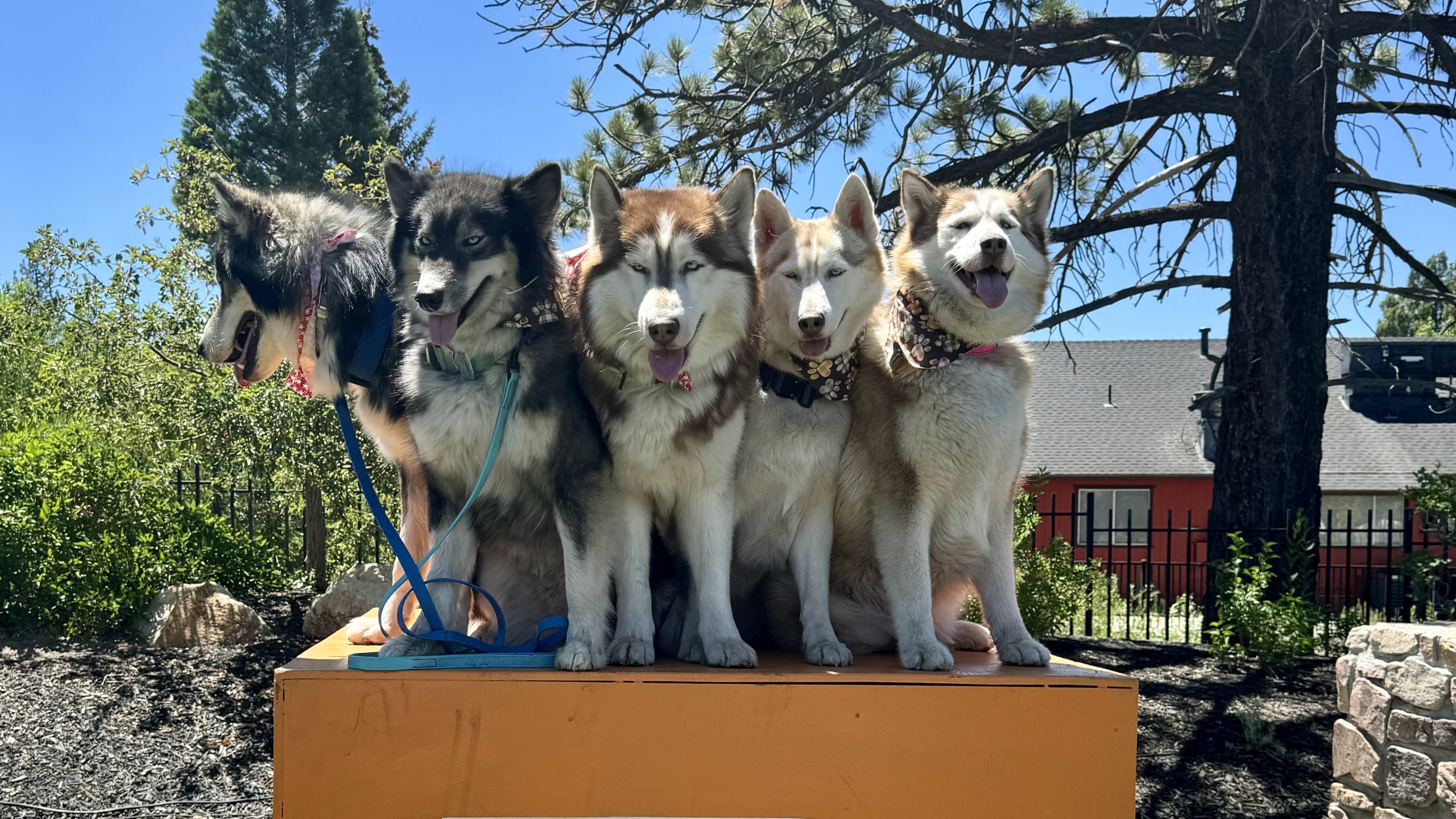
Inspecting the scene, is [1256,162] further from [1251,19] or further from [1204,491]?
[1204,491]

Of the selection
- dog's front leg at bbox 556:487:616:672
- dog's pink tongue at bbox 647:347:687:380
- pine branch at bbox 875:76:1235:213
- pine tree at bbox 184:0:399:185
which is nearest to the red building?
pine branch at bbox 875:76:1235:213

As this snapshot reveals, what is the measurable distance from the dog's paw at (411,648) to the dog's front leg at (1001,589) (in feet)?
5.11

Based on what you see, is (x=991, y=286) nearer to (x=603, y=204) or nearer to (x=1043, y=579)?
(x=603, y=204)

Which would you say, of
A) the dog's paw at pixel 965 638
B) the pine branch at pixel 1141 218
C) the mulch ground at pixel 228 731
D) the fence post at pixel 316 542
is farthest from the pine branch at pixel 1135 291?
the fence post at pixel 316 542

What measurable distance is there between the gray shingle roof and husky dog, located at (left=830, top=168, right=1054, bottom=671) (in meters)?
18.4

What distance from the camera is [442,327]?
7.72 feet

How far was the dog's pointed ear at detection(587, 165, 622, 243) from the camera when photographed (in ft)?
Answer: 8.27

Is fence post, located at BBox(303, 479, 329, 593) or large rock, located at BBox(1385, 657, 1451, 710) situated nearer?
large rock, located at BBox(1385, 657, 1451, 710)

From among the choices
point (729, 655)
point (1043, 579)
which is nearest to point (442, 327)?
point (729, 655)

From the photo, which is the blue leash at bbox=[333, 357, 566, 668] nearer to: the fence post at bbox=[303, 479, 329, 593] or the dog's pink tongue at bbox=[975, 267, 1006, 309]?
the dog's pink tongue at bbox=[975, 267, 1006, 309]

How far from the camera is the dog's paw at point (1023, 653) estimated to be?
2709 mm

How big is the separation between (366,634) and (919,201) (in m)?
2.24

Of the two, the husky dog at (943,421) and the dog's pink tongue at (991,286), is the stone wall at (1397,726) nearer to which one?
the husky dog at (943,421)

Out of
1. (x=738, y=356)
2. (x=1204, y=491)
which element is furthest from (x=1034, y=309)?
(x=1204, y=491)
